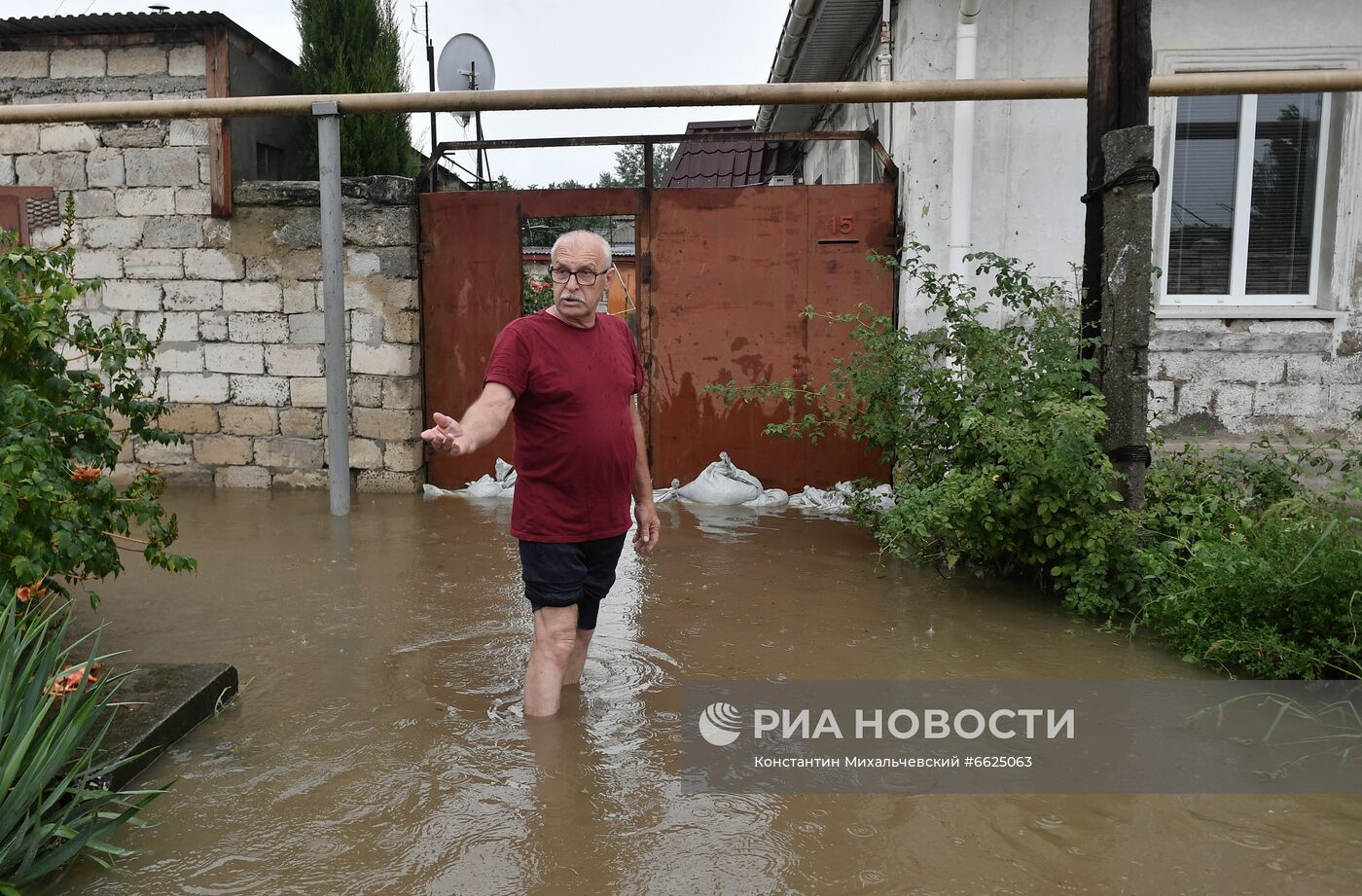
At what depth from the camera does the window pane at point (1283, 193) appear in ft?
23.0

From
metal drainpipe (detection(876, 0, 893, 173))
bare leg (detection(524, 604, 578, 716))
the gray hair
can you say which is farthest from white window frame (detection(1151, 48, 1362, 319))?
bare leg (detection(524, 604, 578, 716))

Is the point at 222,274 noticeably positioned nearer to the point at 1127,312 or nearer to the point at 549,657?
the point at 549,657

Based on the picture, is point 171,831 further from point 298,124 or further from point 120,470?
point 298,124

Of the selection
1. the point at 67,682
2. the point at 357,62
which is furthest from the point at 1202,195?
the point at 357,62

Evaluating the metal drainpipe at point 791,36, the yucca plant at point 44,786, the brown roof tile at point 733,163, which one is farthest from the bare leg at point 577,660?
the brown roof tile at point 733,163

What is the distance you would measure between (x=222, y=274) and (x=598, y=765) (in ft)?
20.8

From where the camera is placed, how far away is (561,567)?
135 inches

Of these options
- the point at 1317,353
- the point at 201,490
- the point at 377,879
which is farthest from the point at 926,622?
the point at 201,490

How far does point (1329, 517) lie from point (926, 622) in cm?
165

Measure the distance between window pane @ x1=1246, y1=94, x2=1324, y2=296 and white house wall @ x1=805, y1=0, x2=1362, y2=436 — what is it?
0.16 metres

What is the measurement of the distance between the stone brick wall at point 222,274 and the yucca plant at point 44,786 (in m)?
5.30

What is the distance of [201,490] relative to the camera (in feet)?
27.5

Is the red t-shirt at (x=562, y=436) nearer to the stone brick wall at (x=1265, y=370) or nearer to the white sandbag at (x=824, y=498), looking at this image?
the white sandbag at (x=824, y=498)

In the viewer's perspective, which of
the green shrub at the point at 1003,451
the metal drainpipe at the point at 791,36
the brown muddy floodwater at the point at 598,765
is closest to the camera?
the brown muddy floodwater at the point at 598,765
